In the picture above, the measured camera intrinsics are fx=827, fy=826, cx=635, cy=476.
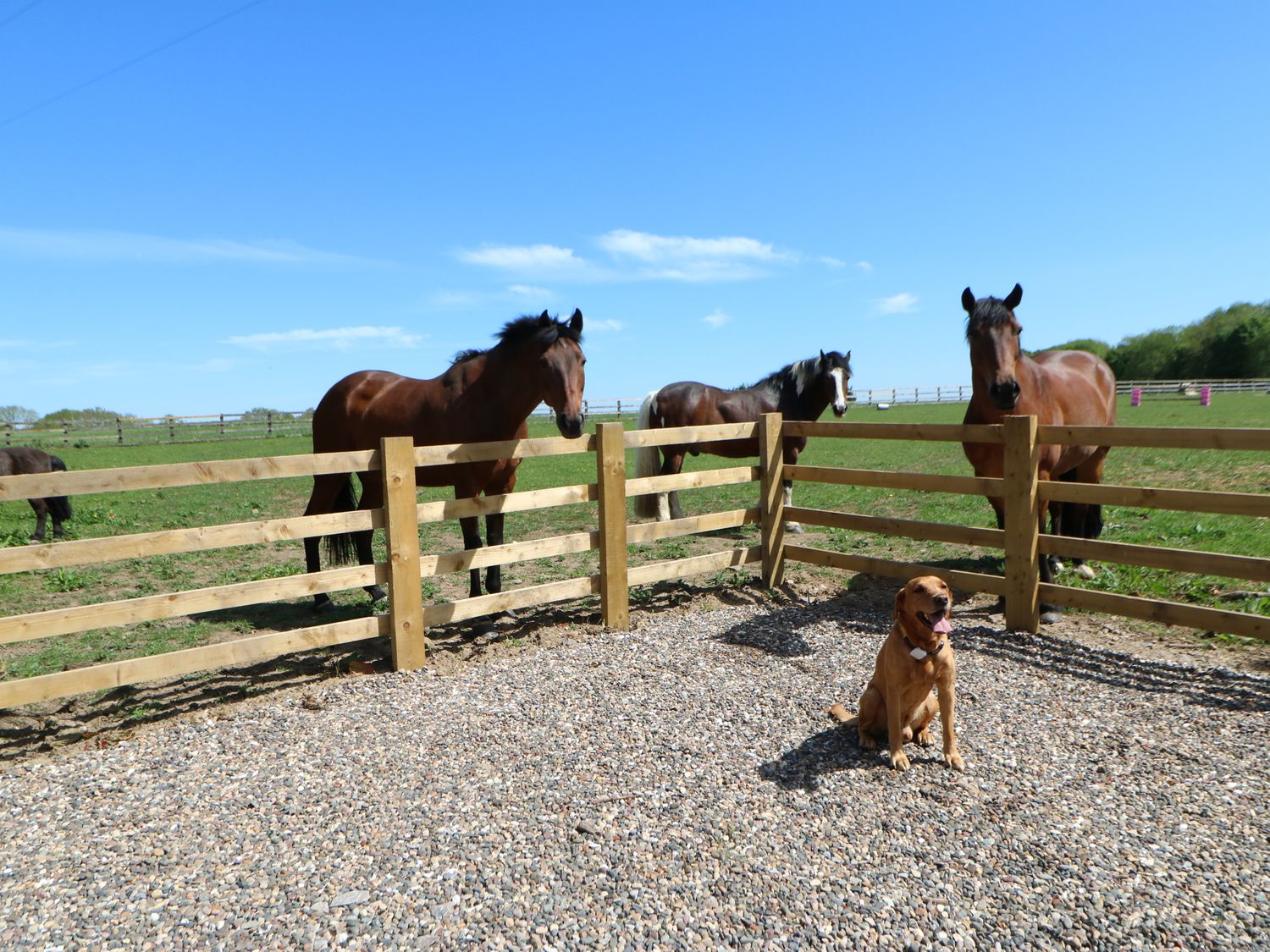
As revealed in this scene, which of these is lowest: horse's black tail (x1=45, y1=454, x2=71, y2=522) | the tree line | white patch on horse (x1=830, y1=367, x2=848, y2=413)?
horse's black tail (x1=45, y1=454, x2=71, y2=522)

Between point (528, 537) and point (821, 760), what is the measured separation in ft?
22.3

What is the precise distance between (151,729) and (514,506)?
265 cm

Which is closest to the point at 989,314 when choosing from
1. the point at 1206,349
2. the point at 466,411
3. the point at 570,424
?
the point at 570,424

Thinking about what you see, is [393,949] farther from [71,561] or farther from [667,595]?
[667,595]

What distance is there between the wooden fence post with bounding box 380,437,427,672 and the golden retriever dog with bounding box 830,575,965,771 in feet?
9.96

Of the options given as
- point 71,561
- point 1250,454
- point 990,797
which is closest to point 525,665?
point 71,561

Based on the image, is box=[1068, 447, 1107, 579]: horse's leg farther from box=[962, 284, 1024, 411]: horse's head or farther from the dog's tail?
the dog's tail

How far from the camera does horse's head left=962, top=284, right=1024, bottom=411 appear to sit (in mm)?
6246

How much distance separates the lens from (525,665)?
18.2 ft

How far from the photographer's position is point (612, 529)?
21.1 ft

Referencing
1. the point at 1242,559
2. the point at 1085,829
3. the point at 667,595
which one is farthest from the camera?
the point at 667,595

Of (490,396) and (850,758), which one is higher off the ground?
(490,396)

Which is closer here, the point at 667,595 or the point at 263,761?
the point at 263,761

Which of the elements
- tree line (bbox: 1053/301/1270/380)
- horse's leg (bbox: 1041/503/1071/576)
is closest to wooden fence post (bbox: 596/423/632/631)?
horse's leg (bbox: 1041/503/1071/576)
